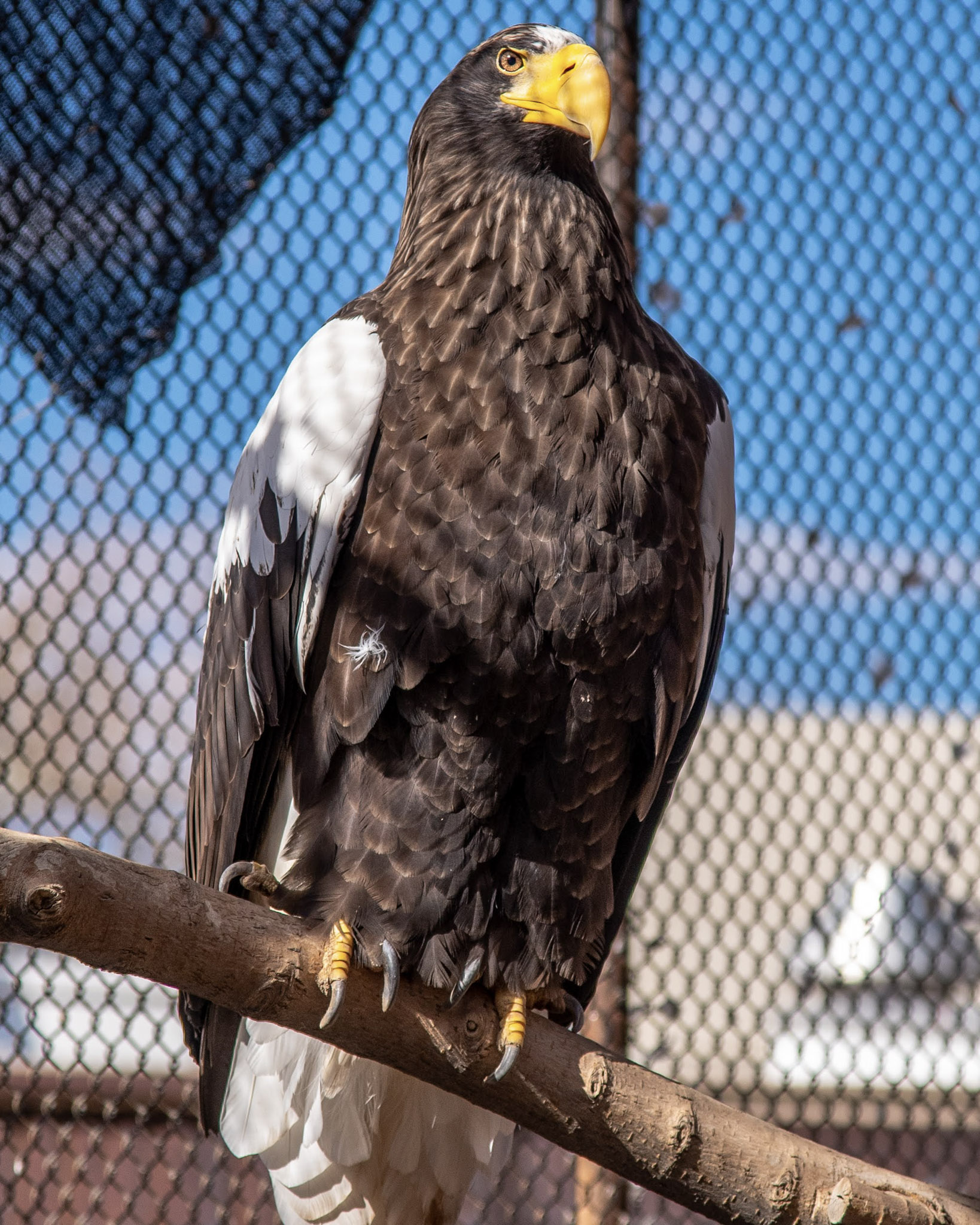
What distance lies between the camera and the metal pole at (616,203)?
2.86 meters

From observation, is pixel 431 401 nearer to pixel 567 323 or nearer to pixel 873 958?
pixel 567 323

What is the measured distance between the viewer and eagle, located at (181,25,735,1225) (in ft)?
5.33

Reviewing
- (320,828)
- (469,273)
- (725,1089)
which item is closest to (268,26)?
(469,273)

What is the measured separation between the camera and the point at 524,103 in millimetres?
1971

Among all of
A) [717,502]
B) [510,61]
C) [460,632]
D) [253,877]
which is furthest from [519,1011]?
[510,61]

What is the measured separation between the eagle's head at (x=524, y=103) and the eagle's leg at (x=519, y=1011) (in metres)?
1.32

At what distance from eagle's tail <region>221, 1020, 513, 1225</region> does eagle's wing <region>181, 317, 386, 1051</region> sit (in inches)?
7.1

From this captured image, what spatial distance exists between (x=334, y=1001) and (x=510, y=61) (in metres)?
1.60

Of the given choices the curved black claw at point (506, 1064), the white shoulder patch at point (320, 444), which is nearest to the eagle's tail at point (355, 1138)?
the curved black claw at point (506, 1064)

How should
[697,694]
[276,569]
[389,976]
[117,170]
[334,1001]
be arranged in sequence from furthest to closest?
[117,170] → [697,694] → [276,569] → [389,976] → [334,1001]

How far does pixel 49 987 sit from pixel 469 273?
201 centimetres

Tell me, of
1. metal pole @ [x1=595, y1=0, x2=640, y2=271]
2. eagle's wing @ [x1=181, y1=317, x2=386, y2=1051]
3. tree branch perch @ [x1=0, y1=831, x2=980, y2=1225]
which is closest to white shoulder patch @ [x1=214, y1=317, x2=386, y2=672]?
eagle's wing @ [x1=181, y1=317, x2=386, y2=1051]

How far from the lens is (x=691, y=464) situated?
1774 mm

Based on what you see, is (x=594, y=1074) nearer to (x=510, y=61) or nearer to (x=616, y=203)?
(x=510, y=61)
